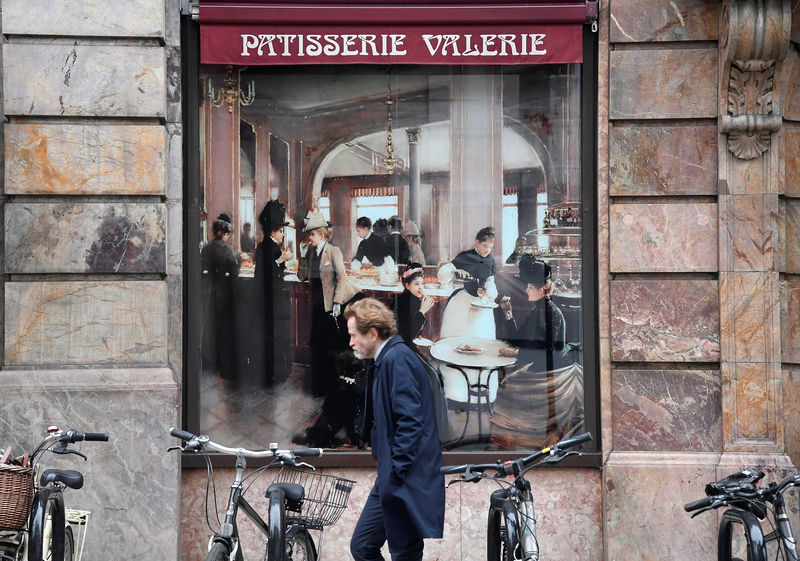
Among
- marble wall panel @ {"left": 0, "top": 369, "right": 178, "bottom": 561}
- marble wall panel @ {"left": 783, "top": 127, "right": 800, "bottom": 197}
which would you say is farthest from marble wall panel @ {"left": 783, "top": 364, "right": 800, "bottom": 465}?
marble wall panel @ {"left": 0, "top": 369, "right": 178, "bottom": 561}

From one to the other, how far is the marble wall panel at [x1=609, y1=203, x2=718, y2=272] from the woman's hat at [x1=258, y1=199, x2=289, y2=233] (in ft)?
8.29

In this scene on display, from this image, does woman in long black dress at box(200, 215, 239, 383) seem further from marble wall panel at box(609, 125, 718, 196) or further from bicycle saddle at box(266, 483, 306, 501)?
marble wall panel at box(609, 125, 718, 196)

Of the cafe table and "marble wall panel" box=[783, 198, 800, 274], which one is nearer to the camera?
"marble wall panel" box=[783, 198, 800, 274]

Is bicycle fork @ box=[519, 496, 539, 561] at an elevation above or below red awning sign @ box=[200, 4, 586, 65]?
below

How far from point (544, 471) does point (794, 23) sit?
3914mm

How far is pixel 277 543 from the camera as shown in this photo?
5223 millimetres

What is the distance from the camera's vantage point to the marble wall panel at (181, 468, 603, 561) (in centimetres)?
782

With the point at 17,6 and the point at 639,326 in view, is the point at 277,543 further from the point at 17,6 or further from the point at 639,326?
the point at 17,6

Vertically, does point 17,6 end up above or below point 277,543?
above

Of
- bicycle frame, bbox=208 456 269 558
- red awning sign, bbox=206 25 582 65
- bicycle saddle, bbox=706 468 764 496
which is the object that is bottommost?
bicycle frame, bbox=208 456 269 558

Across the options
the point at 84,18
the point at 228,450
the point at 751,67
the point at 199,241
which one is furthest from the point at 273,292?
the point at 751,67

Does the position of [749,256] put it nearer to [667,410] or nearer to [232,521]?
[667,410]

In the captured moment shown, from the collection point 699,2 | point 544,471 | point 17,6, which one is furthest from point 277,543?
point 699,2

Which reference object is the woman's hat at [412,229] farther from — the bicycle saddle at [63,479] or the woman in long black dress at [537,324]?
the bicycle saddle at [63,479]
